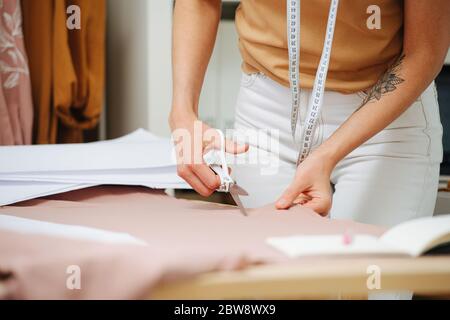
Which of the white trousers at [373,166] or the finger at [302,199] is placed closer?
the finger at [302,199]

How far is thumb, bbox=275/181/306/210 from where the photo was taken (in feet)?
2.02

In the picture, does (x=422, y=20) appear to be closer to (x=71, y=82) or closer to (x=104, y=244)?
(x=104, y=244)

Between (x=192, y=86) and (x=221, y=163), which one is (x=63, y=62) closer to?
(x=192, y=86)

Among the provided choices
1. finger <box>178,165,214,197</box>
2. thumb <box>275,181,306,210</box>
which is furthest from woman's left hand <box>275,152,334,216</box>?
finger <box>178,165,214,197</box>

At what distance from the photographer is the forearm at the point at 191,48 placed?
0.84 meters

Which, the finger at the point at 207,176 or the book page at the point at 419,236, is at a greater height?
the book page at the point at 419,236

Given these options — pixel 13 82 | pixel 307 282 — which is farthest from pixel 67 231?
pixel 13 82

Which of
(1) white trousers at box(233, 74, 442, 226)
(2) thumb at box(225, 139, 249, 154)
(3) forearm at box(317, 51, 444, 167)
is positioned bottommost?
(1) white trousers at box(233, 74, 442, 226)

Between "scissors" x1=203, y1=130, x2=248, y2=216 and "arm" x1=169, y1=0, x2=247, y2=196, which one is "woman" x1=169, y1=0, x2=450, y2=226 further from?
"scissors" x1=203, y1=130, x2=248, y2=216

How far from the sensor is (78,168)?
2.49ft

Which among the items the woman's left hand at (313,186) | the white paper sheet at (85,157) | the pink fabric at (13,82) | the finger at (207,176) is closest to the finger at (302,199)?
the woman's left hand at (313,186)

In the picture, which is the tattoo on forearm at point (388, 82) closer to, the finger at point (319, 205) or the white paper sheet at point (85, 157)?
the finger at point (319, 205)

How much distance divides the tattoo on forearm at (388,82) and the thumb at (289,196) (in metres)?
0.21

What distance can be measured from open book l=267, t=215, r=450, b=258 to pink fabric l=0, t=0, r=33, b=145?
1.10 meters
